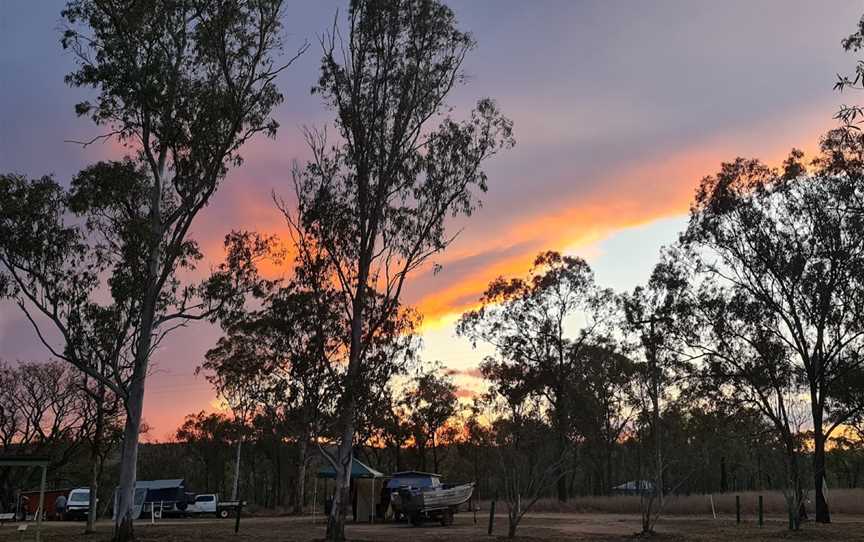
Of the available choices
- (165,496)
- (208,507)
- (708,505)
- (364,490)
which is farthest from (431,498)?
(165,496)

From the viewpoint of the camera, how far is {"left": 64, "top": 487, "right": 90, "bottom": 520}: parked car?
40156 mm

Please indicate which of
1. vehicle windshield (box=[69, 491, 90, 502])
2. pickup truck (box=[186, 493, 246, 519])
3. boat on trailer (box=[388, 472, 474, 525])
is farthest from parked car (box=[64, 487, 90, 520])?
boat on trailer (box=[388, 472, 474, 525])

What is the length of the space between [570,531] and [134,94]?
21.1 m

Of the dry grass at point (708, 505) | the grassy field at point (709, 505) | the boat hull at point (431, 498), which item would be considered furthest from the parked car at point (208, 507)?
the grassy field at point (709, 505)

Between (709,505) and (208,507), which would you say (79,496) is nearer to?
(208,507)

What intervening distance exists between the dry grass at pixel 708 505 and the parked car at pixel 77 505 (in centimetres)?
2674

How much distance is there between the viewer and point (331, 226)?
76.0 feet

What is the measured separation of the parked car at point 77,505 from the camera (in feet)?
132

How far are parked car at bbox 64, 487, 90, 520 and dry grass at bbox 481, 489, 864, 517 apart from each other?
87.7 feet

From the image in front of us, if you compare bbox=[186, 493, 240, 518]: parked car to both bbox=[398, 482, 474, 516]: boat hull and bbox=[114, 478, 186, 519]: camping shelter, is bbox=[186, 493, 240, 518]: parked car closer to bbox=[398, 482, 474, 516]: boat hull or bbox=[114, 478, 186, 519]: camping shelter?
bbox=[114, 478, 186, 519]: camping shelter

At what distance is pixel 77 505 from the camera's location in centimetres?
4034

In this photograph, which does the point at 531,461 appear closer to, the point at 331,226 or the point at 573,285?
the point at 331,226

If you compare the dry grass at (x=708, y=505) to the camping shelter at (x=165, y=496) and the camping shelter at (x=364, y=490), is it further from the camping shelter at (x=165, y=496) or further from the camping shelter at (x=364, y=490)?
the camping shelter at (x=165, y=496)

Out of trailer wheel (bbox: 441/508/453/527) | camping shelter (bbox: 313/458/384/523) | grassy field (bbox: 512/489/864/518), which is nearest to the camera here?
trailer wheel (bbox: 441/508/453/527)
